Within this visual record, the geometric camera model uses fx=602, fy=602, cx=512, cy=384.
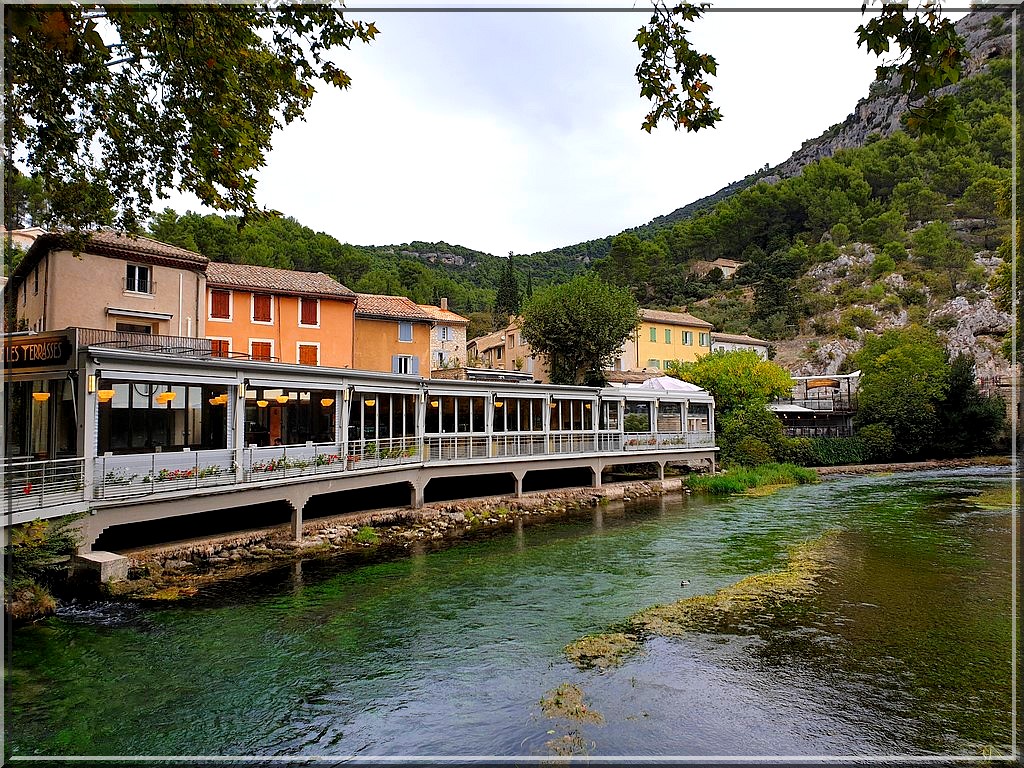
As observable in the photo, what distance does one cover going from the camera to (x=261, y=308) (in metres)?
28.9

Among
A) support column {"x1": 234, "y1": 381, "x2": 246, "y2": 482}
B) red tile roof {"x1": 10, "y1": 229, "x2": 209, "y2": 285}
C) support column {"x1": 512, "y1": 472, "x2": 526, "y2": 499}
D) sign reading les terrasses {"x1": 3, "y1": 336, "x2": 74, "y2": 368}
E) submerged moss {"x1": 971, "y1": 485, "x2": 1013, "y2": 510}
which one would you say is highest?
red tile roof {"x1": 10, "y1": 229, "x2": 209, "y2": 285}

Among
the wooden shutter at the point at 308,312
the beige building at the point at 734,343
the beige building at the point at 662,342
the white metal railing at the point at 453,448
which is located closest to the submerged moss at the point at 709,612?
the white metal railing at the point at 453,448

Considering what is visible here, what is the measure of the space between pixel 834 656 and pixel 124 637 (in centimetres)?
1141

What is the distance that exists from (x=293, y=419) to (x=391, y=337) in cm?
1499

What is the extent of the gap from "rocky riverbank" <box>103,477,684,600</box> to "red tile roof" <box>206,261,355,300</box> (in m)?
14.4

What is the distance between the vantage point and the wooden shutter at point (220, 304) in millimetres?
27547

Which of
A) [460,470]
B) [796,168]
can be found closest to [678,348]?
[460,470]

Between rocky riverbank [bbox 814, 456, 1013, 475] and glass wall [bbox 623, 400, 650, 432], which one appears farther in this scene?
rocky riverbank [bbox 814, 456, 1013, 475]

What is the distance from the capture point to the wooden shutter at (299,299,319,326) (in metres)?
30.0

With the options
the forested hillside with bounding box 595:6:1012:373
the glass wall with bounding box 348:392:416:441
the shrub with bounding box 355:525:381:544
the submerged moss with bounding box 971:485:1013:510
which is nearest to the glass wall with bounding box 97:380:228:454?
the glass wall with bounding box 348:392:416:441

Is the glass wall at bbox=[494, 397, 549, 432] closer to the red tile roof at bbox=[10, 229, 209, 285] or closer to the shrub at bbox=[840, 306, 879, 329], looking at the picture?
the red tile roof at bbox=[10, 229, 209, 285]

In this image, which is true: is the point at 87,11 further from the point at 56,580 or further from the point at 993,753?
the point at 993,753

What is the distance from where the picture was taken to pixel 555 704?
8.02 m

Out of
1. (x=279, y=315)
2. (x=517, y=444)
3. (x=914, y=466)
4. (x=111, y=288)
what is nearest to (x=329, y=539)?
(x=517, y=444)
